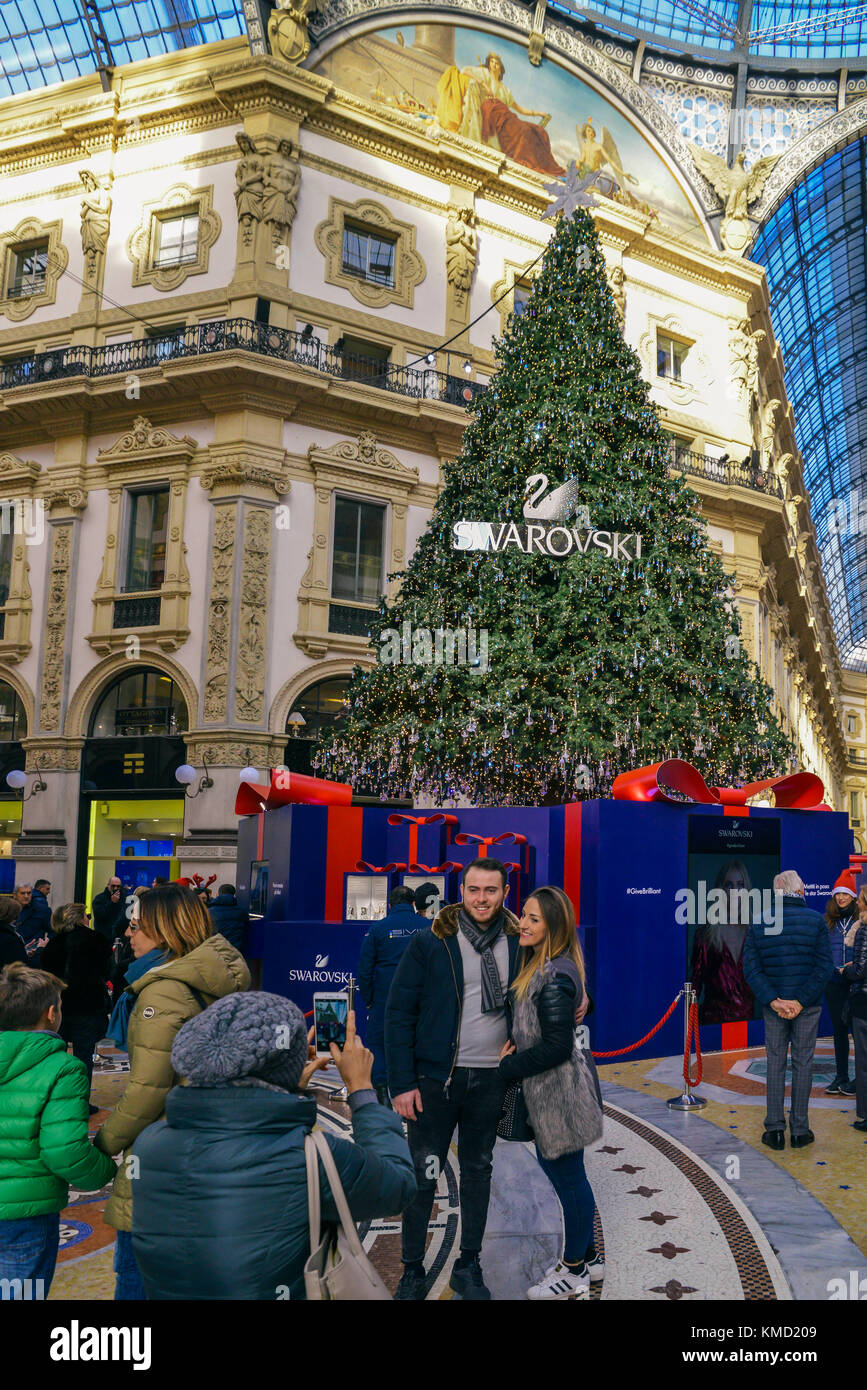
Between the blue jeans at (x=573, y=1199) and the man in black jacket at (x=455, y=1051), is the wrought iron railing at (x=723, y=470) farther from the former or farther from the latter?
the blue jeans at (x=573, y=1199)

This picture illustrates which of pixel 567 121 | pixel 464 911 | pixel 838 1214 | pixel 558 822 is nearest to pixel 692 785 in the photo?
pixel 558 822

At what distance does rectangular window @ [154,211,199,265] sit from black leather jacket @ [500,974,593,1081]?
944 inches

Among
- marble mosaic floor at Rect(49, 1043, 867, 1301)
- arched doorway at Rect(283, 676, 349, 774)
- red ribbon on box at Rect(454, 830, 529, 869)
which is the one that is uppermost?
arched doorway at Rect(283, 676, 349, 774)

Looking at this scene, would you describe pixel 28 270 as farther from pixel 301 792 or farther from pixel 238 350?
pixel 301 792

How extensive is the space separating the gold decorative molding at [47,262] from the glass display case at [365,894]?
65.6 ft

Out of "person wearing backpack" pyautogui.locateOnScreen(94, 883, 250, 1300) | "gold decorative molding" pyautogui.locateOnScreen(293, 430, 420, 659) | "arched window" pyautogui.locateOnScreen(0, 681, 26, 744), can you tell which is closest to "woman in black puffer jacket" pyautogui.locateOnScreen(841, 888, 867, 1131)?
"person wearing backpack" pyautogui.locateOnScreen(94, 883, 250, 1300)

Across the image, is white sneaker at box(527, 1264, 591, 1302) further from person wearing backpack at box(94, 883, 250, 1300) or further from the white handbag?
the white handbag

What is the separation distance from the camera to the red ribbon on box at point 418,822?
12398mm

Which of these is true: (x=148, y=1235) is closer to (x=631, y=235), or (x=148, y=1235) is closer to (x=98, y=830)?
(x=98, y=830)

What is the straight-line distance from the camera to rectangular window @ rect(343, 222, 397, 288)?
25438 millimetres

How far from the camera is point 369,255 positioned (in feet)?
84.7

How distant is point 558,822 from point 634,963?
1760 millimetres

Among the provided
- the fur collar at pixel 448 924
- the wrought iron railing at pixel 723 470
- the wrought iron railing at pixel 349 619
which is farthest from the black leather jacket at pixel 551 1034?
the wrought iron railing at pixel 723 470
